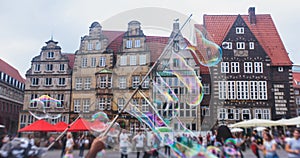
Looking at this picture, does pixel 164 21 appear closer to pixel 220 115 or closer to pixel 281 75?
pixel 220 115

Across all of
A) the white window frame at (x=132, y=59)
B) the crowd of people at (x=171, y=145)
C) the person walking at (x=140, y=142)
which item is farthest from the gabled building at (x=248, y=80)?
the person walking at (x=140, y=142)

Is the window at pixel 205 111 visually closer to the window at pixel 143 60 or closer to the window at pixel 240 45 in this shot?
the window at pixel 240 45

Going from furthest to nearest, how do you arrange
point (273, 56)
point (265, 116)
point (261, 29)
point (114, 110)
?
point (261, 29) → point (273, 56) → point (265, 116) → point (114, 110)

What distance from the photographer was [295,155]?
7.23m

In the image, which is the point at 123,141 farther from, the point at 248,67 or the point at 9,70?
the point at 9,70

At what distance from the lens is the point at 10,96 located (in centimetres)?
4491

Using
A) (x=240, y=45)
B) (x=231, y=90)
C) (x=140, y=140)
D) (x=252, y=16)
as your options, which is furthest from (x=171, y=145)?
(x=252, y=16)

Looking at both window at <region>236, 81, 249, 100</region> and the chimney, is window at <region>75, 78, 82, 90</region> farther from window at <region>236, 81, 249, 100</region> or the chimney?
the chimney

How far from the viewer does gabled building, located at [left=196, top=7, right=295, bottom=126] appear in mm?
30109

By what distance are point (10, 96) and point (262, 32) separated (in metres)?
36.3

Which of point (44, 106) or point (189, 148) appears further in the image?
point (44, 106)

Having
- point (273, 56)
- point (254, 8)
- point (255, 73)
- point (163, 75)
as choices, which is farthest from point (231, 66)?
point (163, 75)

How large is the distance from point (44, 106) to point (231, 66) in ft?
65.4

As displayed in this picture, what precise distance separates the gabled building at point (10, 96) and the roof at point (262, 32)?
2919cm
